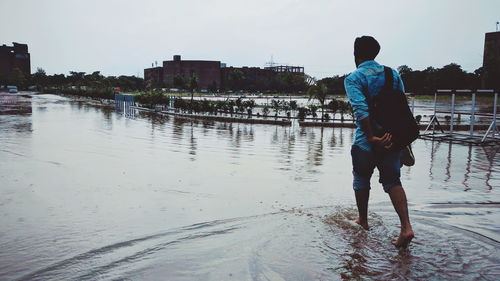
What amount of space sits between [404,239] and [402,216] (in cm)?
20

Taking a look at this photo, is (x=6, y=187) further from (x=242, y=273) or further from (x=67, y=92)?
(x=67, y=92)

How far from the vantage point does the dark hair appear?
394 centimetres

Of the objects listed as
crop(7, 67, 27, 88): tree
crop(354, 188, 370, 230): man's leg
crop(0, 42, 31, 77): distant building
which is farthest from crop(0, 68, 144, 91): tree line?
crop(354, 188, 370, 230): man's leg

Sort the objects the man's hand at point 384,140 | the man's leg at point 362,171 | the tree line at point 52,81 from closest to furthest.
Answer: the man's hand at point 384,140 → the man's leg at point 362,171 → the tree line at point 52,81

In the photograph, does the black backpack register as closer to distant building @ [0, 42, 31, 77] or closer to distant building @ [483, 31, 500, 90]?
distant building @ [483, 31, 500, 90]

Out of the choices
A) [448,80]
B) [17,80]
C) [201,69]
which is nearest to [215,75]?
[201,69]

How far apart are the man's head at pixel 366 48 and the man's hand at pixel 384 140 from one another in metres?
0.80

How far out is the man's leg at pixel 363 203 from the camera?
4062 millimetres

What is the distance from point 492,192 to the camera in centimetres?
650

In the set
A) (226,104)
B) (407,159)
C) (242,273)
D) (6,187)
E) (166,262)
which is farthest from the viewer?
(226,104)

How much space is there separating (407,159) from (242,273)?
181 centimetres

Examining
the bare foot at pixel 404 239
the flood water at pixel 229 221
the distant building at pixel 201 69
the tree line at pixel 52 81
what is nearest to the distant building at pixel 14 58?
the tree line at pixel 52 81

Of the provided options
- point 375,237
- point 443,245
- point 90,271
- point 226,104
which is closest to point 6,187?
point 90,271

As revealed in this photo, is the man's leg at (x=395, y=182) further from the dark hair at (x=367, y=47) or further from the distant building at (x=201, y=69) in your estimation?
the distant building at (x=201, y=69)
